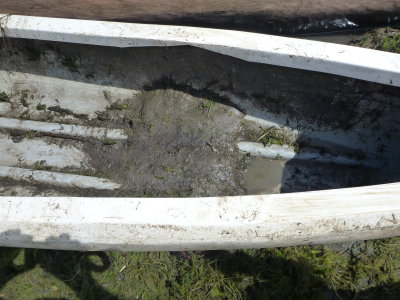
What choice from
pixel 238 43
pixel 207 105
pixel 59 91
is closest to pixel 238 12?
pixel 207 105

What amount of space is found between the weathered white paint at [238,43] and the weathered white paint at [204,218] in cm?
55

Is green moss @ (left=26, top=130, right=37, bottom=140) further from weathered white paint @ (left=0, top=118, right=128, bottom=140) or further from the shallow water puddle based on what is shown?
the shallow water puddle

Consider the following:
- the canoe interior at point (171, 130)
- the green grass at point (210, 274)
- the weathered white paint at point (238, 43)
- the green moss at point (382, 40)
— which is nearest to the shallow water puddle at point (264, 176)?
the canoe interior at point (171, 130)

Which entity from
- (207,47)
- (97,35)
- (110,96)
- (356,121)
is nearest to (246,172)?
(356,121)

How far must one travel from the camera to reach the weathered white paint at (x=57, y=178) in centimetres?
211

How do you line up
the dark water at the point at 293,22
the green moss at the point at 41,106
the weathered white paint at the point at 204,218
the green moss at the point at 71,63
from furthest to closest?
1. the dark water at the point at 293,22
2. the green moss at the point at 41,106
3. the green moss at the point at 71,63
4. the weathered white paint at the point at 204,218

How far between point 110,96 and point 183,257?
1064 millimetres

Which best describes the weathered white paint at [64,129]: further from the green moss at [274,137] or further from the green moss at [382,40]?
the green moss at [382,40]

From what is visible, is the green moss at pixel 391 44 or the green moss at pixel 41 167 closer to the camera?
the green moss at pixel 41 167

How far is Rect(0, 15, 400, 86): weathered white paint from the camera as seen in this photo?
157 cm

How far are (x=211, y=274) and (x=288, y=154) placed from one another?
827 mm

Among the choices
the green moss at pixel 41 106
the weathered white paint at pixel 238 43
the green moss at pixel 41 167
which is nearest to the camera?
the weathered white paint at pixel 238 43

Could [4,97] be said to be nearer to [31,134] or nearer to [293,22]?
[31,134]

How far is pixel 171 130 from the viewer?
219cm
